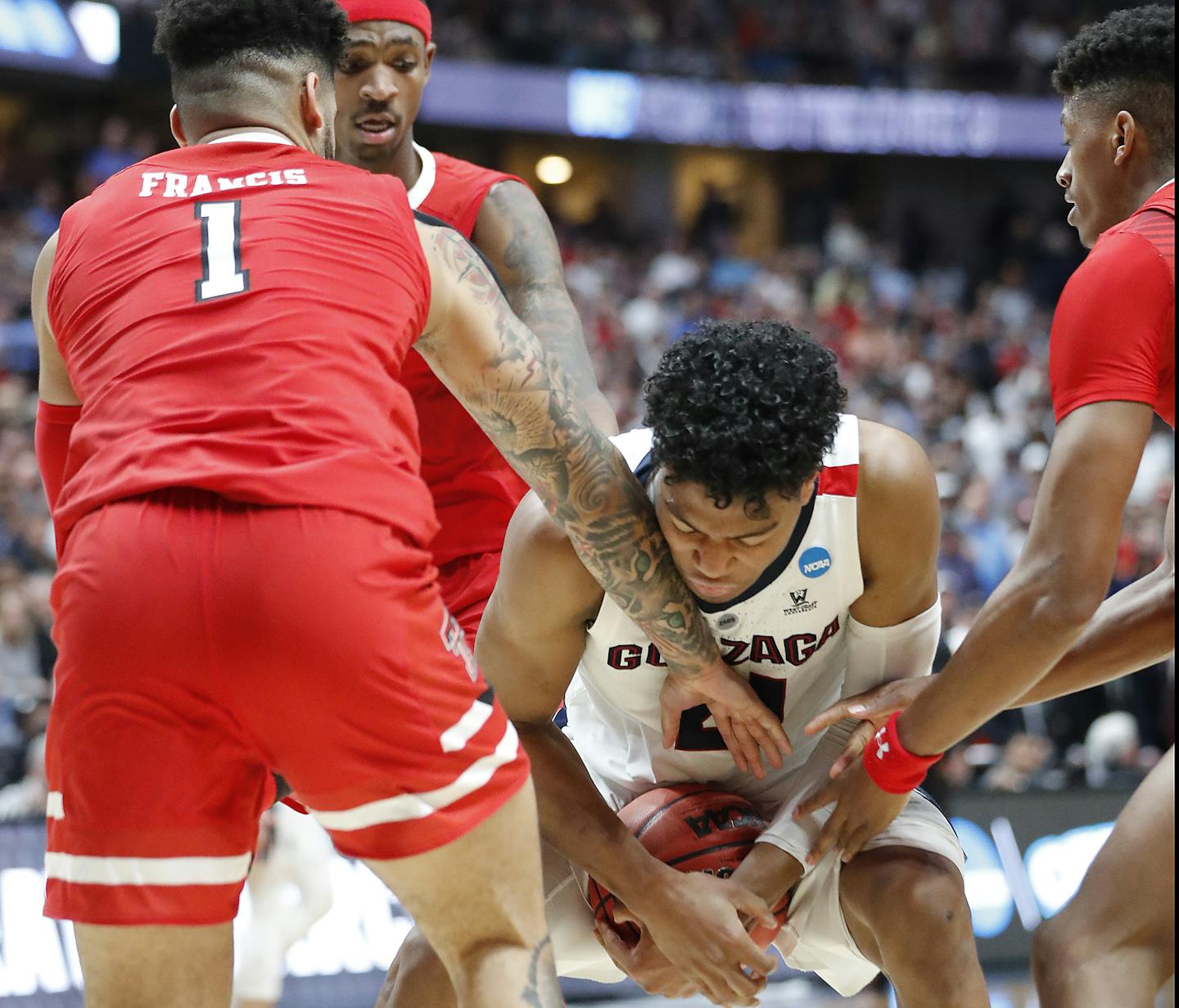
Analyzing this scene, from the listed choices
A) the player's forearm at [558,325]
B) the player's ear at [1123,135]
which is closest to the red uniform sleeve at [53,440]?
the player's forearm at [558,325]

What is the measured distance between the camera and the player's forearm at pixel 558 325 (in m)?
3.72

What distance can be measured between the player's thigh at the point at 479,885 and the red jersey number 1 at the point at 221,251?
930mm

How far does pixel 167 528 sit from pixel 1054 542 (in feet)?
4.99

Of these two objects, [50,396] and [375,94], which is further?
[375,94]

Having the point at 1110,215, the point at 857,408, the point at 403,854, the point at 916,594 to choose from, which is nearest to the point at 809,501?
the point at 916,594

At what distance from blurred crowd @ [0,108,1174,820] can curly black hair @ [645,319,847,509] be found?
13.8 ft

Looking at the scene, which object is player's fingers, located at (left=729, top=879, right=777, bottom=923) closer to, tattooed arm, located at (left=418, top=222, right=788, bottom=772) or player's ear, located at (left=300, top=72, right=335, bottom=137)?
tattooed arm, located at (left=418, top=222, right=788, bottom=772)

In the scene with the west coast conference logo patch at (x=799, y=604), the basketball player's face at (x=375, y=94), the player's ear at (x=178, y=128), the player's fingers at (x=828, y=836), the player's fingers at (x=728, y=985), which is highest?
the basketball player's face at (x=375, y=94)

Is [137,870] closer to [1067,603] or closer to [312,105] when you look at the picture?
[312,105]

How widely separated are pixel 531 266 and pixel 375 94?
594 mm

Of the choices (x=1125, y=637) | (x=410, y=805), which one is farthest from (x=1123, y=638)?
(x=410, y=805)

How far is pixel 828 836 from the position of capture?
3.22 m

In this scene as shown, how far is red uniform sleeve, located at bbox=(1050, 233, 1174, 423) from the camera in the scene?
273 cm

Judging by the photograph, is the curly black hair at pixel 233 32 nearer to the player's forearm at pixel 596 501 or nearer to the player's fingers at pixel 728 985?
the player's forearm at pixel 596 501
